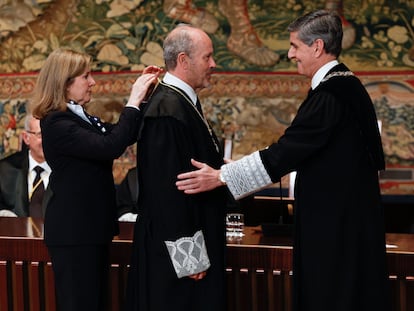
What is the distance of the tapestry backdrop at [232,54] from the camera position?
743cm

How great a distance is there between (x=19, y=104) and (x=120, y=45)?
1.16m

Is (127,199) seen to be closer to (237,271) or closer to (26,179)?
(26,179)

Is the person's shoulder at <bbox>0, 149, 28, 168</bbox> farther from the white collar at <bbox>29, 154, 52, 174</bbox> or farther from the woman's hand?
the woman's hand

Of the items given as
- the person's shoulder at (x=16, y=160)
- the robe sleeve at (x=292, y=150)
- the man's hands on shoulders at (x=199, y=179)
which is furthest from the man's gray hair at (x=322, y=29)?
the person's shoulder at (x=16, y=160)

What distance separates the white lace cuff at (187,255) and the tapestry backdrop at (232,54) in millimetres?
4011

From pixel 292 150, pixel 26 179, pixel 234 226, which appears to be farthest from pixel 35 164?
pixel 292 150

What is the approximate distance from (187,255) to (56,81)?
1.03m

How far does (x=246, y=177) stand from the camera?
149 inches

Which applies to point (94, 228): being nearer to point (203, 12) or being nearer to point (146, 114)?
point (146, 114)

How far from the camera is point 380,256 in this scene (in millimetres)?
3758

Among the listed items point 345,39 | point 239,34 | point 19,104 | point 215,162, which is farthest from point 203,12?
point 215,162

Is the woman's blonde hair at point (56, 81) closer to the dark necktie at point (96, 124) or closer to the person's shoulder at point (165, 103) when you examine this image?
the dark necktie at point (96, 124)

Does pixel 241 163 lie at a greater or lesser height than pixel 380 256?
greater

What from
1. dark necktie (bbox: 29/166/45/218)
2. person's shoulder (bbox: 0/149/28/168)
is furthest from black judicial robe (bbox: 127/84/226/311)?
person's shoulder (bbox: 0/149/28/168)
